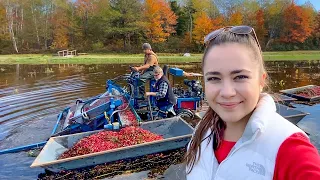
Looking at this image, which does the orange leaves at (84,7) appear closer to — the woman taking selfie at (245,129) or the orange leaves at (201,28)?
the orange leaves at (201,28)

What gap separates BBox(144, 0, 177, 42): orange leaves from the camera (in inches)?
2048

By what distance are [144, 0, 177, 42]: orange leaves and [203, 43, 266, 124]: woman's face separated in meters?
50.8

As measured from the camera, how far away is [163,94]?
918 cm

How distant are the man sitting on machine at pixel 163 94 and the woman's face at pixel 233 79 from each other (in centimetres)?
729

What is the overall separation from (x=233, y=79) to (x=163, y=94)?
767 cm

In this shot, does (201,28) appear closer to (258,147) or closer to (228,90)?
(228,90)

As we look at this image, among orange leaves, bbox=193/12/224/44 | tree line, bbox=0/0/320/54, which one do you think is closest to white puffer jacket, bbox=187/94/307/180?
tree line, bbox=0/0/320/54

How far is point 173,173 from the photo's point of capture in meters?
6.66

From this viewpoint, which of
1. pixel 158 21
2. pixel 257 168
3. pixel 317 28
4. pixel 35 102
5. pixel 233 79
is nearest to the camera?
pixel 257 168

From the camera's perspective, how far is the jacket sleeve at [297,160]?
1223 mm

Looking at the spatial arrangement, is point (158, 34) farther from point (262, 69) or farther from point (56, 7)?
point (262, 69)

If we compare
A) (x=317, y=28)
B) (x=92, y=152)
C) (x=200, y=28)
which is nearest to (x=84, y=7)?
(x=200, y=28)

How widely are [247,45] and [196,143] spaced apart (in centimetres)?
69

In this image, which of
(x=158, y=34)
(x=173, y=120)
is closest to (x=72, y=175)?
(x=173, y=120)
